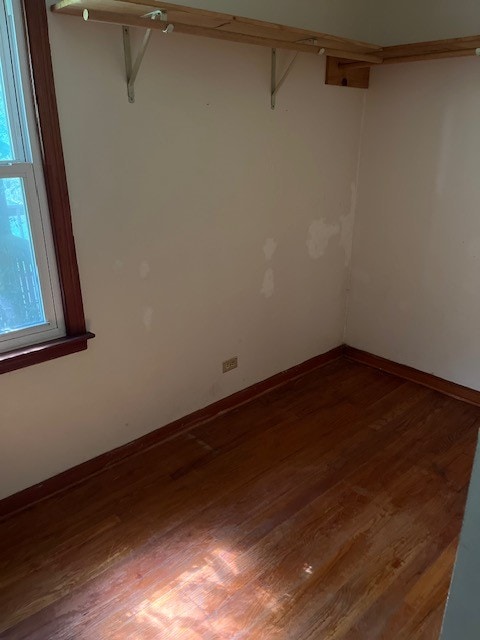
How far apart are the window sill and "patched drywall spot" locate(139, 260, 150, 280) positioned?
357mm

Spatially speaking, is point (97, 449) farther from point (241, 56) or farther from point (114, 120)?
point (241, 56)

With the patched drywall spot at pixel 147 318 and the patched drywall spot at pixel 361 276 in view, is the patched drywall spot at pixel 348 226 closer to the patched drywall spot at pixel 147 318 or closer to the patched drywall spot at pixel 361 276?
the patched drywall spot at pixel 361 276

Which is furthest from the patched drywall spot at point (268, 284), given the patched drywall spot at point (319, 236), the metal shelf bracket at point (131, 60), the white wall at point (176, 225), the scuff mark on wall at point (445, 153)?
the metal shelf bracket at point (131, 60)

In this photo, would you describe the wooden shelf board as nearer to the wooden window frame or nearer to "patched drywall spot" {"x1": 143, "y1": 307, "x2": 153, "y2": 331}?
the wooden window frame

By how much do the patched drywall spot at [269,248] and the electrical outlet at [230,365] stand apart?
0.61 metres

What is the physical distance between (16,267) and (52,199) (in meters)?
0.30

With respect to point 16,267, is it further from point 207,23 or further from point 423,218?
point 423,218

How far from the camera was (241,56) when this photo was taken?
233cm

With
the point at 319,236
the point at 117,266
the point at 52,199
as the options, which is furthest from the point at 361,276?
Answer: the point at 52,199

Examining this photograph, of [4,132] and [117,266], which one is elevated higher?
[4,132]

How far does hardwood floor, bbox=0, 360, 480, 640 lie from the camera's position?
167cm

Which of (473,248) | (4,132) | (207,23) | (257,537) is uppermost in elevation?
(207,23)

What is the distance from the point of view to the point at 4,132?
177 centimetres

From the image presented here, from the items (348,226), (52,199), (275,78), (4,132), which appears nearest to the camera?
(4,132)
